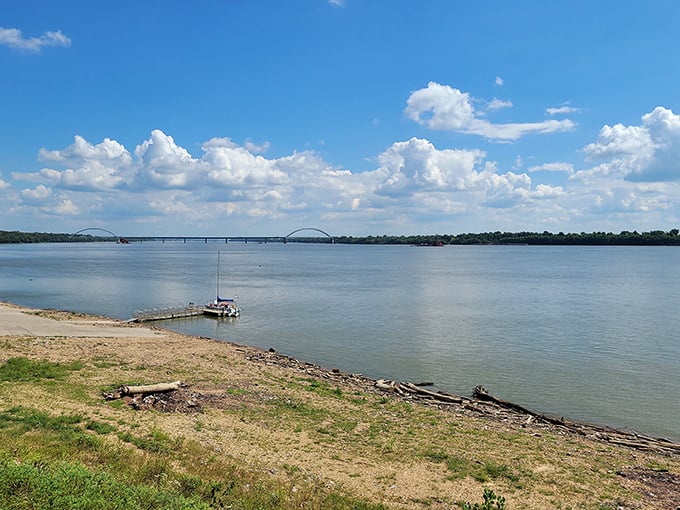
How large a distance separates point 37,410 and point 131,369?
834cm

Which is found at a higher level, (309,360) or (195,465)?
(195,465)

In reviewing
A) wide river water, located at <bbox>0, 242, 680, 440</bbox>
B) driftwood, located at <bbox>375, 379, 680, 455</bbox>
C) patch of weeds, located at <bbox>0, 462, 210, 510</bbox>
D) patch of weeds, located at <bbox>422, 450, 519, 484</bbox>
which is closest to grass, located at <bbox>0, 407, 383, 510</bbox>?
patch of weeds, located at <bbox>0, 462, 210, 510</bbox>

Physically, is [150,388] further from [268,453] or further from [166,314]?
[166,314]

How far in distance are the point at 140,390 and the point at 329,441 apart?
769 cm

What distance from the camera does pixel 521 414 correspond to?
74.9 feet

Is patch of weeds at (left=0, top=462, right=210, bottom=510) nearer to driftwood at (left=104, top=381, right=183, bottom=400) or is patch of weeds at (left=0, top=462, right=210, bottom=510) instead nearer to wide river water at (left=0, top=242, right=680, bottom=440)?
driftwood at (left=104, top=381, right=183, bottom=400)

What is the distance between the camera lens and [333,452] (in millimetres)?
15633

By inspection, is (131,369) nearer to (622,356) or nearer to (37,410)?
(37,410)

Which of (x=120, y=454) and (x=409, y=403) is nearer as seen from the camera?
(x=120, y=454)

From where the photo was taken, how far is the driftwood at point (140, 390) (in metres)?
19.1

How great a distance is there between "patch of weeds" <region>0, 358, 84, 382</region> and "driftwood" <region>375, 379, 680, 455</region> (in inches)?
556

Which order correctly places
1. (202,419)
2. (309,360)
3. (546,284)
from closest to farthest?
(202,419)
(309,360)
(546,284)

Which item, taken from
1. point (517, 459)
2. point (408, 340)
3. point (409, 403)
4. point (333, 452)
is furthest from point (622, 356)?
point (333, 452)

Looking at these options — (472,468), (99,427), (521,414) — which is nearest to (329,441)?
(472,468)
